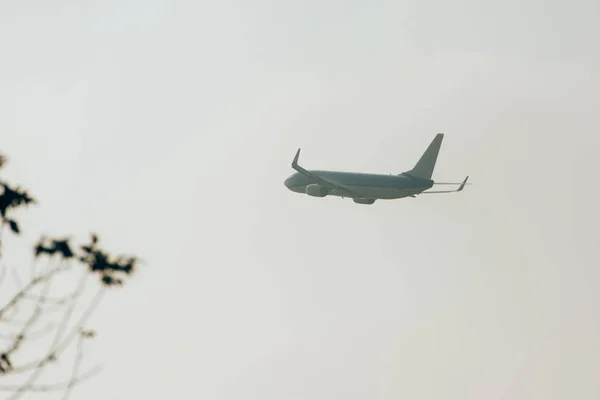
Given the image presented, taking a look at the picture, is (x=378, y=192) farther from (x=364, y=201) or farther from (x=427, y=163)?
(x=427, y=163)

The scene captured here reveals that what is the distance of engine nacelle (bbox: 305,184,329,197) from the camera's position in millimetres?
125688

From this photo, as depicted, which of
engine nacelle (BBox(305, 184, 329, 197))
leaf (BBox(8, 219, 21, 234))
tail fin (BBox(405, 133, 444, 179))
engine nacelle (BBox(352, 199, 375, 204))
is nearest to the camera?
leaf (BBox(8, 219, 21, 234))

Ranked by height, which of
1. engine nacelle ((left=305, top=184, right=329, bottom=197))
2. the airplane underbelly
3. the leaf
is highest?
engine nacelle ((left=305, top=184, right=329, bottom=197))

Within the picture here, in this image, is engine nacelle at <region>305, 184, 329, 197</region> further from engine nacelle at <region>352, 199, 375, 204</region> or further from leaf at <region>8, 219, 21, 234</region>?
leaf at <region>8, 219, 21, 234</region>

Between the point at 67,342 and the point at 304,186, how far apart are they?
115757mm

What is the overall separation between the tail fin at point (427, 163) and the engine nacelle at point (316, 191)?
40.2ft

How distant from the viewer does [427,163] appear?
13212 cm

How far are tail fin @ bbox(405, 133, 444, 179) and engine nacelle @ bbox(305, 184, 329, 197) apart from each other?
12.2 meters

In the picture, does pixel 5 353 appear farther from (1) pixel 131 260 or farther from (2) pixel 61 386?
(1) pixel 131 260

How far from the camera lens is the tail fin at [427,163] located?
130125 millimetres

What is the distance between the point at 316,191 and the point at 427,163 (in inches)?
685

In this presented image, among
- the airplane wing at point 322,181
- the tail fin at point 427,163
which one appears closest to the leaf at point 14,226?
the airplane wing at point 322,181

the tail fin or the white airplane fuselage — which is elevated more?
the tail fin

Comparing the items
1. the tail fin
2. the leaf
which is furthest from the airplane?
the leaf
